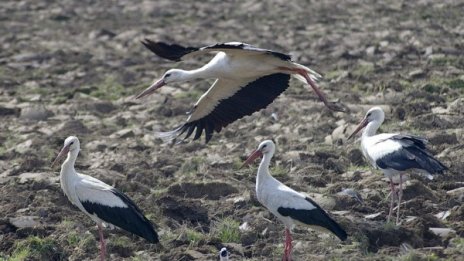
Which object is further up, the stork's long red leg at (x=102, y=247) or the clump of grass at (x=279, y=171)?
the stork's long red leg at (x=102, y=247)

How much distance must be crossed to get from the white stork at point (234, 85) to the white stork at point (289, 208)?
2.44 m

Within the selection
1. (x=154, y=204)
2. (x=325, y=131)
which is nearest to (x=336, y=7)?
(x=325, y=131)

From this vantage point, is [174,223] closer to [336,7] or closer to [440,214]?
[440,214]

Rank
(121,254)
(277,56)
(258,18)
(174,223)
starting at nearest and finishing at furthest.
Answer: (121,254)
(174,223)
(277,56)
(258,18)

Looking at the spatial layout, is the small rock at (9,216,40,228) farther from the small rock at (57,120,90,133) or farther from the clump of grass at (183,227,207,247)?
the small rock at (57,120,90,133)

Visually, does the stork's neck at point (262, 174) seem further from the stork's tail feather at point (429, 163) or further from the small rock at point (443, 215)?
the small rock at point (443, 215)

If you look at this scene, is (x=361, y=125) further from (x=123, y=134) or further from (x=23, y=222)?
(x=23, y=222)

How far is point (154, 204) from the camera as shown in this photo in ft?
38.4

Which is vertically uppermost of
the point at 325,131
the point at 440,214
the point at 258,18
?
the point at 440,214

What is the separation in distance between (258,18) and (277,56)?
10331mm

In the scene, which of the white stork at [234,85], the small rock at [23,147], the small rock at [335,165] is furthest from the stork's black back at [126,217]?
the small rock at [23,147]

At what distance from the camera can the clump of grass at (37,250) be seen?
33.8ft

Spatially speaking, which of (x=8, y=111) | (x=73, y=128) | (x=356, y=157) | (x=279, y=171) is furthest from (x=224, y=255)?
(x=8, y=111)

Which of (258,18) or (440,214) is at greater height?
(440,214)
